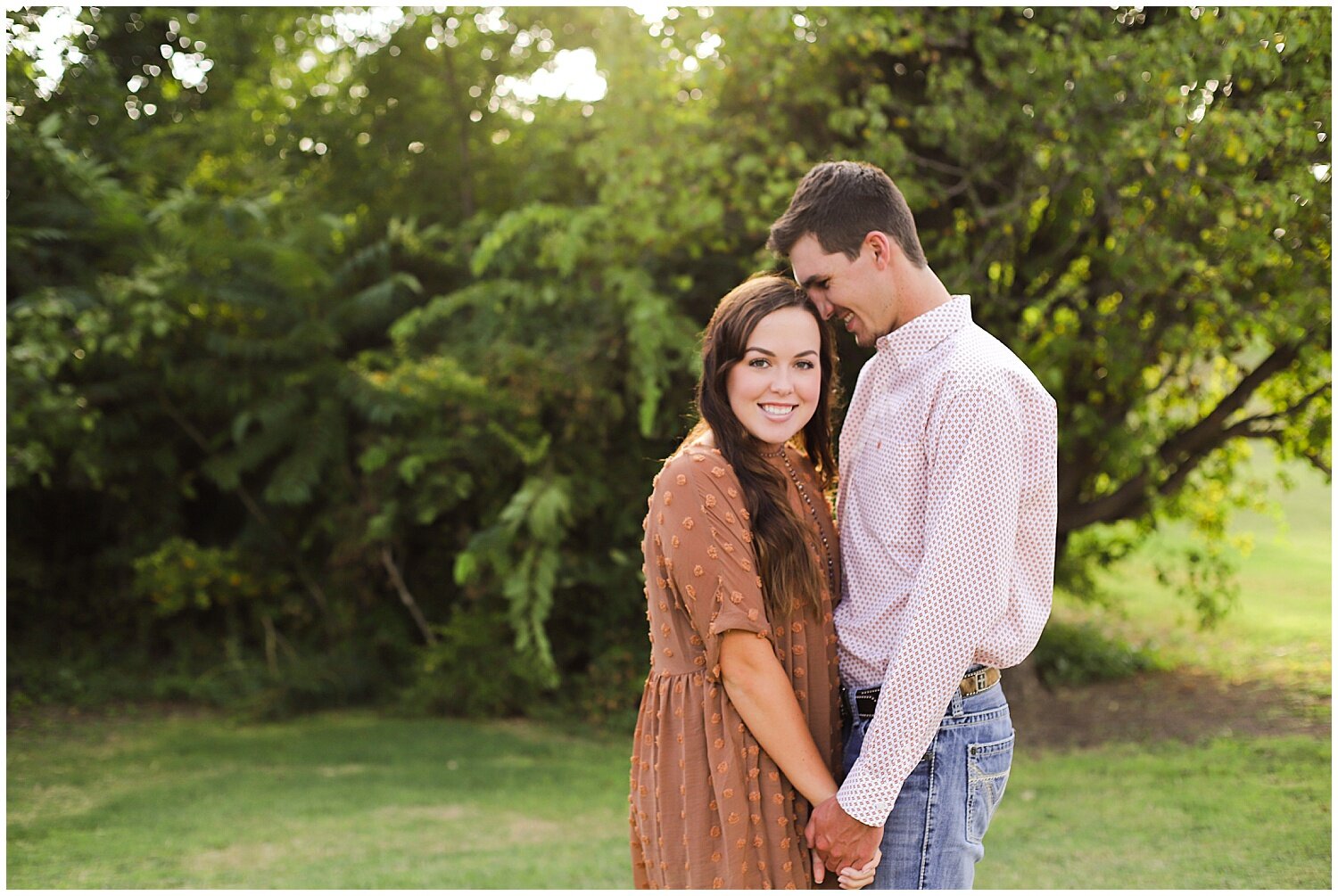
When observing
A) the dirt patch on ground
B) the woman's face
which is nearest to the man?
the woman's face

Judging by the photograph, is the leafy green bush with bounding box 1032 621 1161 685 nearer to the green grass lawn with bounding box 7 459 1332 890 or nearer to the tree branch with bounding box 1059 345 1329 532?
the green grass lawn with bounding box 7 459 1332 890

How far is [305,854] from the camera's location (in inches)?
195

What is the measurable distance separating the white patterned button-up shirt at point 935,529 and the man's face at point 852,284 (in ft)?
0.18

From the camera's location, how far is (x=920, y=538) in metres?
2.26

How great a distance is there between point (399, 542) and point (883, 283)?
5.82m

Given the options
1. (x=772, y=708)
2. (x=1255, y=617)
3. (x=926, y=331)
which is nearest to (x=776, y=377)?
(x=926, y=331)

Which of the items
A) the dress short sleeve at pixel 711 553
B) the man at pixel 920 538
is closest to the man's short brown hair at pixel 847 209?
the man at pixel 920 538

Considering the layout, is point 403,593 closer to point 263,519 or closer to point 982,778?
point 263,519

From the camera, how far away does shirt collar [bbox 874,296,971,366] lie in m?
2.35

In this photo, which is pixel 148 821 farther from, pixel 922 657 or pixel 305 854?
pixel 922 657

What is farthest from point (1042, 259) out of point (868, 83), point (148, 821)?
point (148, 821)

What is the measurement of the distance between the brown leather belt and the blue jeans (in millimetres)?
18

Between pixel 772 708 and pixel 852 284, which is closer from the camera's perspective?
pixel 772 708

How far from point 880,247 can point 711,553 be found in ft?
2.36
